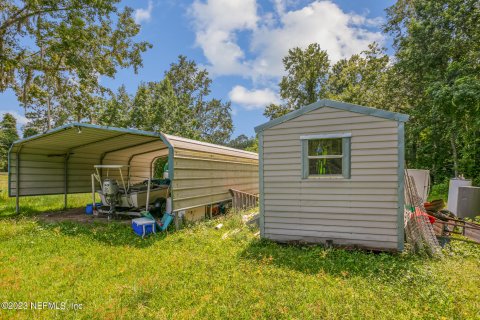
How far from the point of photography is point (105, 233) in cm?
713

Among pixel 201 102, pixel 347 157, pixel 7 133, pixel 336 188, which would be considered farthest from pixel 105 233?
pixel 7 133

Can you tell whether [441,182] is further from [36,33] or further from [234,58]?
[36,33]

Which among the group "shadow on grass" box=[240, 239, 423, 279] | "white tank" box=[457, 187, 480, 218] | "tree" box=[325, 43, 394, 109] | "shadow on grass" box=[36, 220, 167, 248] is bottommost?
"shadow on grass" box=[36, 220, 167, 248]

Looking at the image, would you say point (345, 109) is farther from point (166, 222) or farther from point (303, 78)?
point (303, 78)

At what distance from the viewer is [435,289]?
380cm

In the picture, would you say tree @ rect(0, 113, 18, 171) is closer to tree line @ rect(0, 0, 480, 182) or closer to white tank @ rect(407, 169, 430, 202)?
tree line @ rect(0, 0, 480, 182)

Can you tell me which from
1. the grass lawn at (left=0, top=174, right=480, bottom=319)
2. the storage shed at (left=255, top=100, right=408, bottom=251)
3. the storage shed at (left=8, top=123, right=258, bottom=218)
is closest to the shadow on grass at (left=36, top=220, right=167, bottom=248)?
the grass lawn at (left=0, top=174, right=480, bottom=319)

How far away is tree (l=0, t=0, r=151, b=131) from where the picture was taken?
11195 millimetres

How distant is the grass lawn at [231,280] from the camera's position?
3436 millimetres

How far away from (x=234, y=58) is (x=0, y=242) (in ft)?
61.4

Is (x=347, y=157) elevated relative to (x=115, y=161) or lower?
elevated

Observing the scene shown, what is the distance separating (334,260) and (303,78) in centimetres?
2281

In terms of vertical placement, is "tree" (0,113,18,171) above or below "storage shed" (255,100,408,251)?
above

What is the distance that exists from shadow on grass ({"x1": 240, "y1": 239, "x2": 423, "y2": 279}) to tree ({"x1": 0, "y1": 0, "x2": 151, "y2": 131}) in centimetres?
1195
